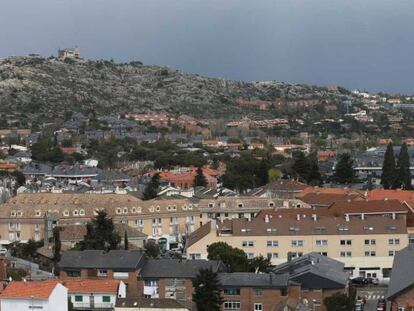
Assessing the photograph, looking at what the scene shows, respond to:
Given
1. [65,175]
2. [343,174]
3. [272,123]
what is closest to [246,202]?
[343,174]

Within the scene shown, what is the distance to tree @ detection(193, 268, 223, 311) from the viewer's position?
31656 mm

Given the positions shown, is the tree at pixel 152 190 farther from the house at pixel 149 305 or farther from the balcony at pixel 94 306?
the house at pixel 149 305

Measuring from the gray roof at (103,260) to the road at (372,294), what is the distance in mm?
8422

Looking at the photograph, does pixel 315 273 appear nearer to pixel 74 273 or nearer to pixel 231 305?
pixel 231 305

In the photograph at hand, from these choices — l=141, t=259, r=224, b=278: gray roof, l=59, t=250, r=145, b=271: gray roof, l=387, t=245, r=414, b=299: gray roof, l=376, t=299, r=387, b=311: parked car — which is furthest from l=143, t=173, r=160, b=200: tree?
l=376, t=299, r=387, b=311: parked car

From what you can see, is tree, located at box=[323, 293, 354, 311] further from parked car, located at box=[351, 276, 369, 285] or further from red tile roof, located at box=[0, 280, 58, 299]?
red tile roof, located at box=[0, 280, 58, 299]

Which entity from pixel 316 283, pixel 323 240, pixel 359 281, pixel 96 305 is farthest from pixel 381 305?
pixel 323 240

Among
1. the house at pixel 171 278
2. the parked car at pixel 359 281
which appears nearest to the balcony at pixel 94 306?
the house at pixel 171 278

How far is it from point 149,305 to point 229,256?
7.84 metres

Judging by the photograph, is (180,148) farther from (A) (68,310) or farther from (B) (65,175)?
(A) (68,310)

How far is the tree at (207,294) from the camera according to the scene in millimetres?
31656

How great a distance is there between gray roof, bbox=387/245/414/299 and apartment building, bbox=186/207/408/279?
573 centimetres

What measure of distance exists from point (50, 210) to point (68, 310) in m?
20.5

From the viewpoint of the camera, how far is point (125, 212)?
53.1m
